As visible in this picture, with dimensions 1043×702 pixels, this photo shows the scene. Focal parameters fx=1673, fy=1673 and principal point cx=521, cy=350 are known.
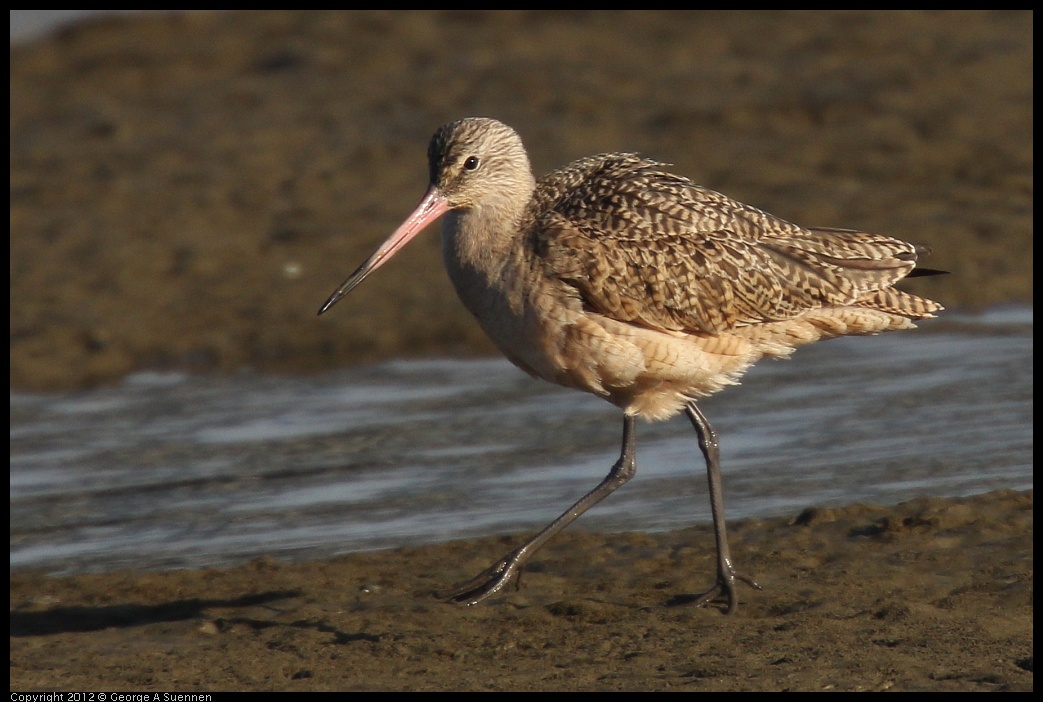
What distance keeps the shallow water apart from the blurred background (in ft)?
1.77

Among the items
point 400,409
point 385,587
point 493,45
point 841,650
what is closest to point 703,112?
point 493,45

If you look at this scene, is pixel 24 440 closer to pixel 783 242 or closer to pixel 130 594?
pixel 130 594

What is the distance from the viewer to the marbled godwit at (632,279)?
551 cm

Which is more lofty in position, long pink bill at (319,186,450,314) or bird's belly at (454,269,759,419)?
long pink bill at (319,186,450,314)

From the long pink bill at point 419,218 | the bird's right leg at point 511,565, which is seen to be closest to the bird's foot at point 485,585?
the bird's right leg at point 511,565

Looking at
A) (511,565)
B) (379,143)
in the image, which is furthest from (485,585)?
(379,143)

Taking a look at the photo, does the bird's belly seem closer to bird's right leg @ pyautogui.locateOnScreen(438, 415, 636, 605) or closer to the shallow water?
bird's right leg @ pyautogui.locateOnScreen(438, 415, 636, 605)

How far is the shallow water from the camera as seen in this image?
6266 millimetres

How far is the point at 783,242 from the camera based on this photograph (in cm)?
586

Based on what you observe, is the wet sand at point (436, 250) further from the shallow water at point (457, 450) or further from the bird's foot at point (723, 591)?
the shallow water at point (457, 450)

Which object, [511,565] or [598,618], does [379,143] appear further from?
[598,618]

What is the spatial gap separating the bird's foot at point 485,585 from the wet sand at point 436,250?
7 centimetres

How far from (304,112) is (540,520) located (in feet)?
18.8

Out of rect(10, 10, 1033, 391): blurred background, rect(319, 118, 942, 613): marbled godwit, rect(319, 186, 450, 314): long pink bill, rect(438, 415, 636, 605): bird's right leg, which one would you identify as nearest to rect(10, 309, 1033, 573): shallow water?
rect(438, 415, 636, 605): bird's right leg
